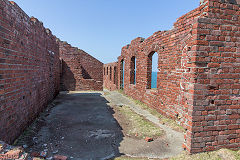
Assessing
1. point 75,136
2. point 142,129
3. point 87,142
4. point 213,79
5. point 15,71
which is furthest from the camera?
point 142,129

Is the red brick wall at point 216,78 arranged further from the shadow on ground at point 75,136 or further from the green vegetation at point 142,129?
the shadow on ground at point 75,136

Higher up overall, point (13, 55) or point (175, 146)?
point (13, 55)

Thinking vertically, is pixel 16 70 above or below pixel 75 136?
above

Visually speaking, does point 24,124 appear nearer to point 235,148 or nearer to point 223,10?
point 235,148

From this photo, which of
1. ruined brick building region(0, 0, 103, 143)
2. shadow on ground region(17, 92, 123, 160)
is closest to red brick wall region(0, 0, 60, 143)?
ruined brick building region(0, 0, 103, 143)

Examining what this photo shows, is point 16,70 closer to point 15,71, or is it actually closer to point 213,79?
point 15,71

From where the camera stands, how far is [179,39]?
4609 mm

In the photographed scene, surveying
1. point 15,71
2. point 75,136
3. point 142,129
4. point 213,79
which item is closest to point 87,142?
point 75,136

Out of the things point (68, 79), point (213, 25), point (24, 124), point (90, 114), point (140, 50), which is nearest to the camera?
point (213, 25)

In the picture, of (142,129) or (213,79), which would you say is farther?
(142,129)

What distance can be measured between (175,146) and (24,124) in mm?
3546

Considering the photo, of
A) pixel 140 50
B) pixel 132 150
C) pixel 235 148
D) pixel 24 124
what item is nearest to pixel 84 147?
pixel 132 150

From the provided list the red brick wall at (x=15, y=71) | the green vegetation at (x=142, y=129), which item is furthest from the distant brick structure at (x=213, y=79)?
the red brick wall at (x=15, y=71)

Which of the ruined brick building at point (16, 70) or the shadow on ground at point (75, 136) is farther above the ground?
the ruined brick building at point (16, 70)
